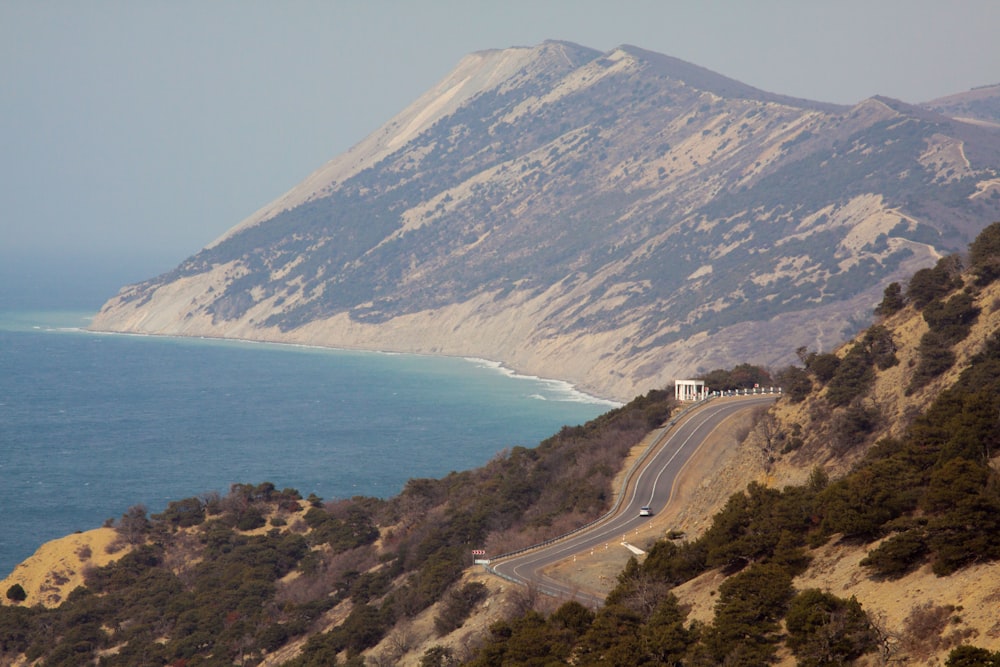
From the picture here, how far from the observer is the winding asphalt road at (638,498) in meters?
57.9

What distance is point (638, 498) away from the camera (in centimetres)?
6906

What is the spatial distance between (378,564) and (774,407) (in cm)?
2707

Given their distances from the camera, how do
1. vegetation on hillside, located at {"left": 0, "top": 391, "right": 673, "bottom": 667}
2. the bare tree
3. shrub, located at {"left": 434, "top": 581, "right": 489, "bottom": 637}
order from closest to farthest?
shrub, located at {"left": 434, "top": 581, "right": 489, "bottom": 637} < vegetation on hillside, located at {"left": 0, "top": 391, "right": 673, "bottom": 667} < the bare tree

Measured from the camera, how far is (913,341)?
2329 inches

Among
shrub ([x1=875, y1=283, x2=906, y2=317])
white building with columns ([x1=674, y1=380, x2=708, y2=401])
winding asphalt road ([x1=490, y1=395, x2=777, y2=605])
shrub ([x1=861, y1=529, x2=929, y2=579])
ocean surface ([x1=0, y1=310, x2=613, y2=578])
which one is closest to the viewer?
shrub ([x1=861, y1=529, x2=929, y2=579])

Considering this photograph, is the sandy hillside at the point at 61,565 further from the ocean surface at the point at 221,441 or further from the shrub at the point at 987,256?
the shrub at the point at 987,256

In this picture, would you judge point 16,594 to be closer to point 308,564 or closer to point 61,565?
point 61,565

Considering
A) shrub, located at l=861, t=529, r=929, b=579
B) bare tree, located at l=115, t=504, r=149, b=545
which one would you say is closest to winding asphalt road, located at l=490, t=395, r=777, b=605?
shrub, located at l=861, t=529, r=929, b=579

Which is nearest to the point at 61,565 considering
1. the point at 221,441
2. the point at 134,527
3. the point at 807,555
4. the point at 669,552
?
the point at 134,527

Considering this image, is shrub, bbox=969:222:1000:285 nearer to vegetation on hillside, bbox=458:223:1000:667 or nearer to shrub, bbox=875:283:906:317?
shrub, bbox=875:283:906:317

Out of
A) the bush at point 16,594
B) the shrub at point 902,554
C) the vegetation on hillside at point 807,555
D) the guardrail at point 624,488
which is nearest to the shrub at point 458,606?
the guardrail at point 624,488

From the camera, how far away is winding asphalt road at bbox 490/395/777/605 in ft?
190

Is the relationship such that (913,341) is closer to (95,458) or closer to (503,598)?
(503,598)

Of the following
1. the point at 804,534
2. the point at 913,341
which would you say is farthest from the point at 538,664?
the point at 913,341
